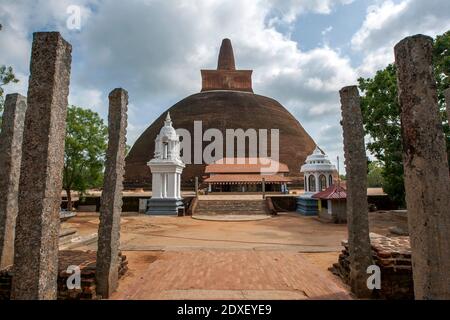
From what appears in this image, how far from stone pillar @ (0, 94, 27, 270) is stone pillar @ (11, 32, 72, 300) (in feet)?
8.26

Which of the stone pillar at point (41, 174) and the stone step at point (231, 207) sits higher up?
the stone pillar at point (41, 174)

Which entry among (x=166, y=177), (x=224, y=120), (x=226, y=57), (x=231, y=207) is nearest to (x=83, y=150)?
(x=166, y=177)

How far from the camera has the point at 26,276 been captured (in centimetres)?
276

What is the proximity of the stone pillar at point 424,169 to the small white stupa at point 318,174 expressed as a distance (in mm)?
17013

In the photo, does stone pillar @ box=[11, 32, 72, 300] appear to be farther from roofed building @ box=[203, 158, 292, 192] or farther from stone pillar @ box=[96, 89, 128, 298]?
roofed building @ box=[203, 158, 292, 192]

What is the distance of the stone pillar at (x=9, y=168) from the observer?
484 cm

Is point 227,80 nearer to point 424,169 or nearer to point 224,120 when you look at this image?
point 224,120

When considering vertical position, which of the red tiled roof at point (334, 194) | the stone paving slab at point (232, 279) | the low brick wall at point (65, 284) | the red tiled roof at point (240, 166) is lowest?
the stone paving slab at point (232, 279)

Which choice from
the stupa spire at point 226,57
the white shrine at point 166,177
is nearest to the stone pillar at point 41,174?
the white shrine at point 166,177

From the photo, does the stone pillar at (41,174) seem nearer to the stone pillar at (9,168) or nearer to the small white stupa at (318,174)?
the stone pillar at (9,168)

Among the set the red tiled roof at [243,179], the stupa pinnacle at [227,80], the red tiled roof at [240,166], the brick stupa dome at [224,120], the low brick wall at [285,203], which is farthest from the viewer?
the stupa pinnacle at [227,80]

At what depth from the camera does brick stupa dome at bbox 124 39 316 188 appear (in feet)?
125

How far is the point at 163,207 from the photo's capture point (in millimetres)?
18906

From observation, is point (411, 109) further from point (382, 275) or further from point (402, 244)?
point (402, 244)
